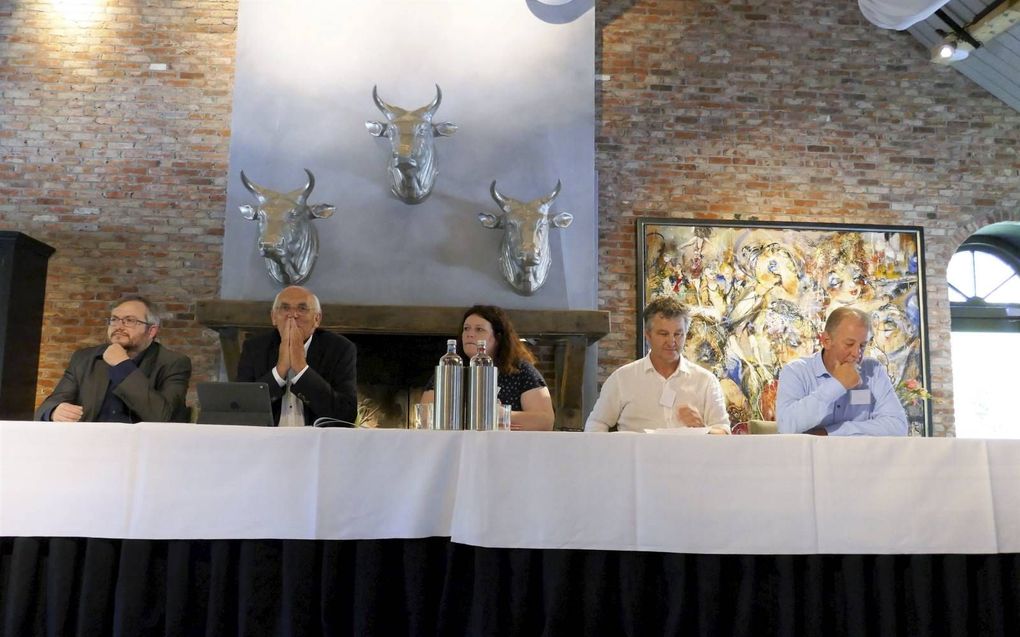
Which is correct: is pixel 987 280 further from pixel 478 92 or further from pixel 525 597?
pixel 525 597

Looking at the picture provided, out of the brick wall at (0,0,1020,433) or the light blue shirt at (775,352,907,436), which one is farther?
the brick wall at (0,0,1020,433)

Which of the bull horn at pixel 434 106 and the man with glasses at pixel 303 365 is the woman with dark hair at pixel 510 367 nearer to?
the man with glasses at pixel 303 365

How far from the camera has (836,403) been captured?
314cm

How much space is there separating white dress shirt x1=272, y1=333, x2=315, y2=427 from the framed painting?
10.5 feet

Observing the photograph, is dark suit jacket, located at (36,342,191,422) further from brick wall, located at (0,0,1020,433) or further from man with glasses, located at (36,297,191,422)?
brick wall, located at (0,0,1020,433)

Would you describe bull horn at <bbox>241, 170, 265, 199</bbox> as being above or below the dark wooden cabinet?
above

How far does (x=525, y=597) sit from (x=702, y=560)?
0.46 m

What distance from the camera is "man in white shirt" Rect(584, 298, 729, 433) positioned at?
3.82 m

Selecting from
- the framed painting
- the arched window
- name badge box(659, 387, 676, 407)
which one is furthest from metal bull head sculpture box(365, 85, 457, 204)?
the arched window

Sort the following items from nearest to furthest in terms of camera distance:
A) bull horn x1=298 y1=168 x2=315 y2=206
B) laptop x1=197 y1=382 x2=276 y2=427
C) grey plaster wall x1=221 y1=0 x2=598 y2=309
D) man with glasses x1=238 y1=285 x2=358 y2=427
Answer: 1. laptop x1=197 y1=382 x2=276 y2=427
2. man with glasses x1=238 y1=285 x2=358 y2=427
3. bull horn x1=298 y1=168 x2=315 y2=206
4. grey plaster wall x1=221 y1=0 x2=598 y2=309

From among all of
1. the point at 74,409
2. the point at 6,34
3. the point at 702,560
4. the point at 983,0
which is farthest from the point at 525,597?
the point at 6,34

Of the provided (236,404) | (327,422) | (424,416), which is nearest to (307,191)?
(327,422)

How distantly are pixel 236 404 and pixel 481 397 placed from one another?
31.4 inches

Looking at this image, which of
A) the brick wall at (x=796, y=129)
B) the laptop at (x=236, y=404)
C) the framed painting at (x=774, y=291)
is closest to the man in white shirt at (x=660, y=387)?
the laptop at (x=236, y=404)
